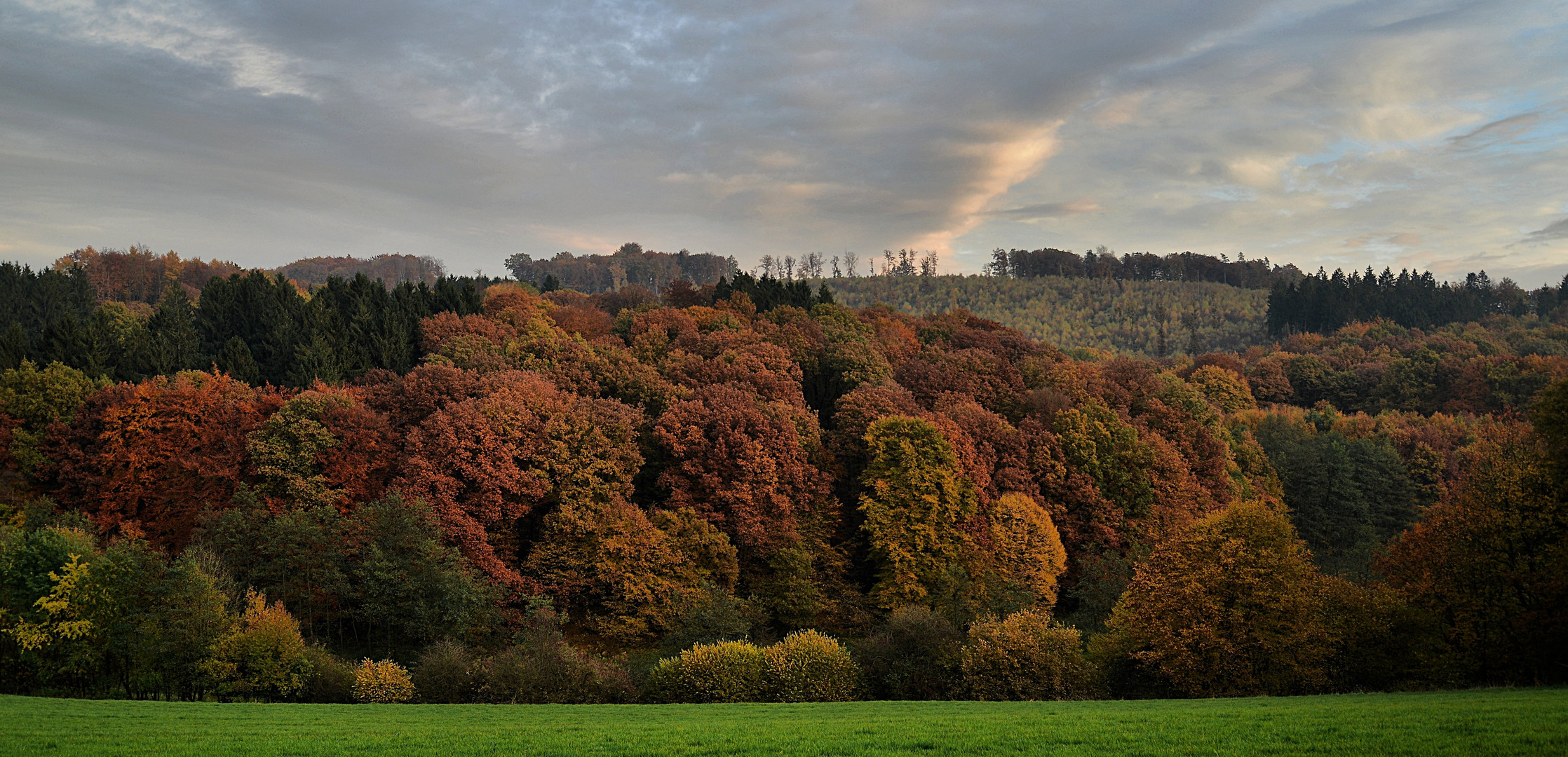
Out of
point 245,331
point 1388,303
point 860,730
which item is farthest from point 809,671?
point 1388,303

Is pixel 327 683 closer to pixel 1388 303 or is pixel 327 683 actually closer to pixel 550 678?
pixel 550 678

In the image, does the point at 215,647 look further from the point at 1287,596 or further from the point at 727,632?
the point at 1287,596

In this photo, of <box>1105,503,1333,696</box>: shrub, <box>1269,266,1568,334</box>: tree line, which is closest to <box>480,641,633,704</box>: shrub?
<box>1105,503,1333,696</box>: shrub

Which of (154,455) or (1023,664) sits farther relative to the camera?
(154,455)

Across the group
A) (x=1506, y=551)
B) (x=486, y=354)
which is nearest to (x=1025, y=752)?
(x=1506, y=551)

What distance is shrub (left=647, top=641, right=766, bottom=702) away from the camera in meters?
30.9

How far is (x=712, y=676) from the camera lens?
31188 millimetres

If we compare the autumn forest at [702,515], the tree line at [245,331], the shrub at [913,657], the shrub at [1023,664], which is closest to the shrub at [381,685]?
the autumn forest at [702,515]

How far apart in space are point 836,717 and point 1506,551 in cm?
3049

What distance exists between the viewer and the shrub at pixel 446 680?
31.5 meters

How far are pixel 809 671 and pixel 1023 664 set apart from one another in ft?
28.0

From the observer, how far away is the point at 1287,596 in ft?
105

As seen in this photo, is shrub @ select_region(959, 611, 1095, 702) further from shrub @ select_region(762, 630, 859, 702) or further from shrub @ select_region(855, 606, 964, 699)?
shrub @ select_region(762, 630, 859, 702)

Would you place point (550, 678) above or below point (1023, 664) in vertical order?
below
